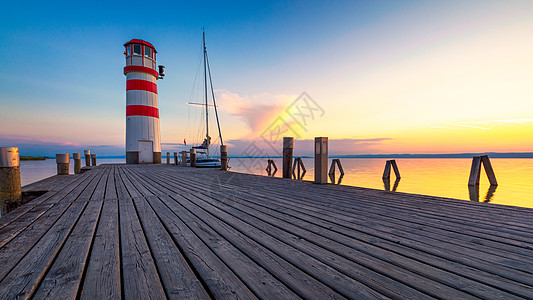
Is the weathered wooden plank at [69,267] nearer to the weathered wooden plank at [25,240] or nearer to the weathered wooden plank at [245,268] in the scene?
the weathered wooden plank at [25,240]

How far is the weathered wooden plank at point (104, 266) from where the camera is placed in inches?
45.6

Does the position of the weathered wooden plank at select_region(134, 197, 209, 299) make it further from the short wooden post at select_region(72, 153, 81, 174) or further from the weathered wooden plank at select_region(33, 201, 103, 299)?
the short wooden post at select_region(72, 153, 81, 174)

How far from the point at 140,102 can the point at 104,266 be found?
58.9ft

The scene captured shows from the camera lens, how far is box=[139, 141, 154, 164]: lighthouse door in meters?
16.9

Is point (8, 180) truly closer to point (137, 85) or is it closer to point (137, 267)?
point (137, 267)

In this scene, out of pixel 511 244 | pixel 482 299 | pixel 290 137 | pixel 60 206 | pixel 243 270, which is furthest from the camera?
pixel 290 137

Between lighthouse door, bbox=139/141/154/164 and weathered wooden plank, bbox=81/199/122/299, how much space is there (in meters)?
16.7

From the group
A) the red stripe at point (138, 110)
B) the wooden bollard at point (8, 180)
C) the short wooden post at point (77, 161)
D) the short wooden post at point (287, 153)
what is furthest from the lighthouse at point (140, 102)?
the short wooden post at point (287, 153)

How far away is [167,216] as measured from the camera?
8.84 feet

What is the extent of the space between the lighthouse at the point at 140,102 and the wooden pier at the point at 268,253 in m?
15.3

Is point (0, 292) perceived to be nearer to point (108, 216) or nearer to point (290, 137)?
point (108, 216)

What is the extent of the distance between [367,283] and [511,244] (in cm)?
161

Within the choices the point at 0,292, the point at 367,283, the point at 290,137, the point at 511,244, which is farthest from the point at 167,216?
the point at 290,137

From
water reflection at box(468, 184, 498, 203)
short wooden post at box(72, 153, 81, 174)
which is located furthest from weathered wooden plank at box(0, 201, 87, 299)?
water reflection at box(468, 184, 498, 203)
